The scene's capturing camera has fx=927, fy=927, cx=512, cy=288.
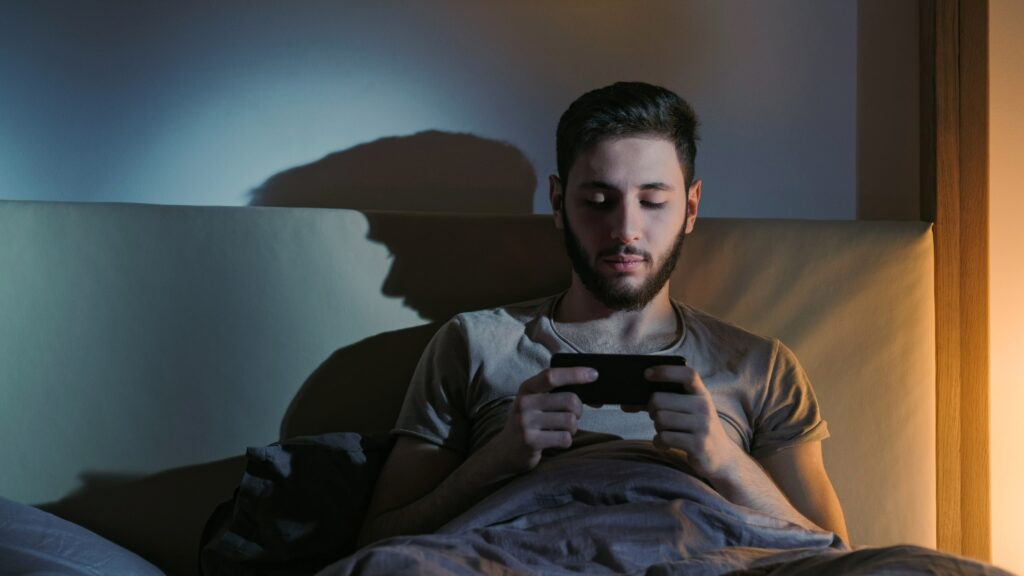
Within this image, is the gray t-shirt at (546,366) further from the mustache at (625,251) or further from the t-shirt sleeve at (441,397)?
the mustache at (625,251)

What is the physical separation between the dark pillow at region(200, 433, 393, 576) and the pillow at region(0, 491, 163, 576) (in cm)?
12

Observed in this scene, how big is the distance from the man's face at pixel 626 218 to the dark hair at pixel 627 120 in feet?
0.06

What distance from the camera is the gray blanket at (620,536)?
3.27 ft

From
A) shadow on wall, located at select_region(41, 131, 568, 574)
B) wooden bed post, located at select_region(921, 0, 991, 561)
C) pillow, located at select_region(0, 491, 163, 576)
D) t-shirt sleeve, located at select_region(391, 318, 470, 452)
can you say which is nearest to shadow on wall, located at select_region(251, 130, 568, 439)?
shadow on wall, located at select_region(41, 131, 568, 574)

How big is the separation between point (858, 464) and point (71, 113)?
1558 millimetres

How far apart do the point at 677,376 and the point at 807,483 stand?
310 mm

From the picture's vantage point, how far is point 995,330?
5.55 ft

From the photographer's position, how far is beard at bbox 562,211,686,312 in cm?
144

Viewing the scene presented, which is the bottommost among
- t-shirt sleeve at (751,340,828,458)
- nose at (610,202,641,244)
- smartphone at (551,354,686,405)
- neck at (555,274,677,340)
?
t-shirt sleeve at (751,340,828,458)

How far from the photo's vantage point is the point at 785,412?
56.2 inches

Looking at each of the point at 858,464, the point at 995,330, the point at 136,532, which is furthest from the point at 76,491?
the point at 995,330

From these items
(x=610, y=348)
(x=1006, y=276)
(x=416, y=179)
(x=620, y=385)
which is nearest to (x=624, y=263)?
(x=610, y=348)

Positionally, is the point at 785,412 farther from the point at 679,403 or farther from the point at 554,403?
the point at 554,403

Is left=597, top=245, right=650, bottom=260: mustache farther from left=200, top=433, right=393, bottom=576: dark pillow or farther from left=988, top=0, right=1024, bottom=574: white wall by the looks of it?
left=988, top=0, right=1024, bottom=574: white wall
